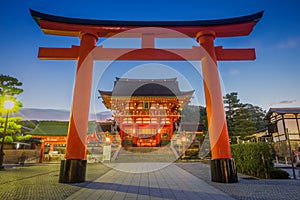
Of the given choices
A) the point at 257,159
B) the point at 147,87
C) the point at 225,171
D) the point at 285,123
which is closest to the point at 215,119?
the point at 225,171

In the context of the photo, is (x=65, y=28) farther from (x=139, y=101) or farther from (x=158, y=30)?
(x=139, y=101)

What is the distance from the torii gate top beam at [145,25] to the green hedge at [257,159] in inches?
155

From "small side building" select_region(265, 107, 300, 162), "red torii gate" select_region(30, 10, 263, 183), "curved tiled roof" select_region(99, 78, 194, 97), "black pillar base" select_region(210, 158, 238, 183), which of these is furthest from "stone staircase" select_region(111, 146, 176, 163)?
"small side building" select_region(265, 107, 300, 162)

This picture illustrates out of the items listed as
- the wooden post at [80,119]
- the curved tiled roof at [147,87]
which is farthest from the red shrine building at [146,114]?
the wooden post at [80,119]

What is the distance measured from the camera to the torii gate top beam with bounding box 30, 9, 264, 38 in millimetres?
5535

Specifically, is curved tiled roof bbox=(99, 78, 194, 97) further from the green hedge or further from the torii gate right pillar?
the torii gate right pillar

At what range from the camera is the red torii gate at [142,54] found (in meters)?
4.91

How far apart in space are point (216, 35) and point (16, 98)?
37.6 ft

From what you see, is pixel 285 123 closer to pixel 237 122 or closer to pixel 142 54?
pixel 237 122

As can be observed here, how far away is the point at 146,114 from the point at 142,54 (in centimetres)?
1533

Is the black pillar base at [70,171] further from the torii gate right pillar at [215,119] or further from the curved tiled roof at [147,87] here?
the curved tiled roof at [147,87]

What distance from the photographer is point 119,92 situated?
71.4ft

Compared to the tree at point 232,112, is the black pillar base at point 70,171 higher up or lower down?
lower down

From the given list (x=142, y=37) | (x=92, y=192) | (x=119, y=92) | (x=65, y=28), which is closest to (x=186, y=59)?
(x=142, y=37)
